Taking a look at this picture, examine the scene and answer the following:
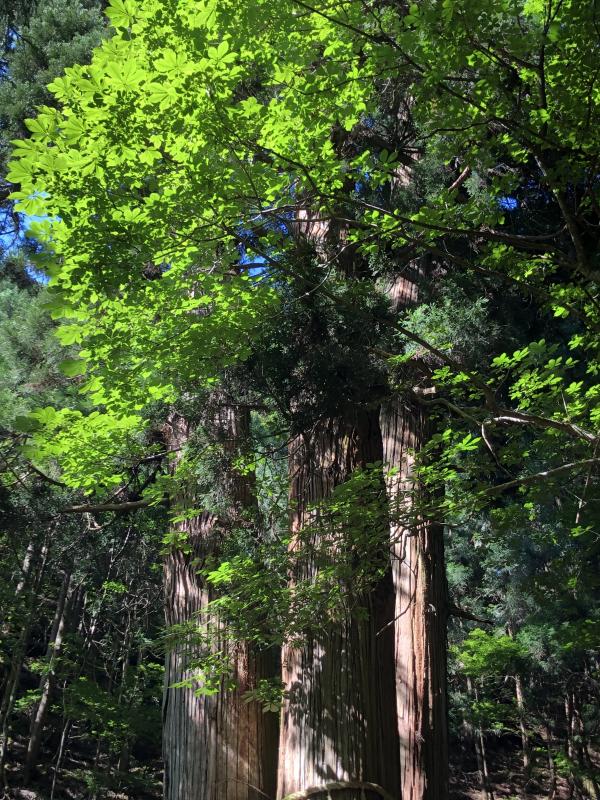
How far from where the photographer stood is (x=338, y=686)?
12.5 feet

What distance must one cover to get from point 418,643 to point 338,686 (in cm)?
125

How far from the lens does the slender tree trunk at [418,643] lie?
4.56 metres

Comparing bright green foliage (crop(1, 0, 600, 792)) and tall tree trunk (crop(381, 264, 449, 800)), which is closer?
bright green foliage (crop(1, 0, 600, 792))

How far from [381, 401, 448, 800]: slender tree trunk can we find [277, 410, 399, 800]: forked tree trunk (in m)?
0.35

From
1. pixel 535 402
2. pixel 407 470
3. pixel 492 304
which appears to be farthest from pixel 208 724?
pixel 492 304

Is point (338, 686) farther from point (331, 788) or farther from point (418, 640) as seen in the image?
point (418, 640)

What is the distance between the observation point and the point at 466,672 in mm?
11844

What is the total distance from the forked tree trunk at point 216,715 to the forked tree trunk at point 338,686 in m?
0.52

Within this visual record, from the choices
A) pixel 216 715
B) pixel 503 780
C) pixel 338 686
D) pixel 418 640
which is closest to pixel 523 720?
pixel 503 780

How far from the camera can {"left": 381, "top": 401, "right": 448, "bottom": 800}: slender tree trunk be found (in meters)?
4.56

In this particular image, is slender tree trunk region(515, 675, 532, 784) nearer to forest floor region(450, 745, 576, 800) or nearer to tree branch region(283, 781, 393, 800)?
forest floor region(450, 745, 576, 800)

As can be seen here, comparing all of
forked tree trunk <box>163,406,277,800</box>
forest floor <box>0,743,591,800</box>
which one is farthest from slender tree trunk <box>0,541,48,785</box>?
forked tree trunk <box>163,406,277,800</box>

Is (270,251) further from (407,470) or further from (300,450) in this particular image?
(407,470)

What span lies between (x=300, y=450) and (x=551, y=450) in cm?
186
